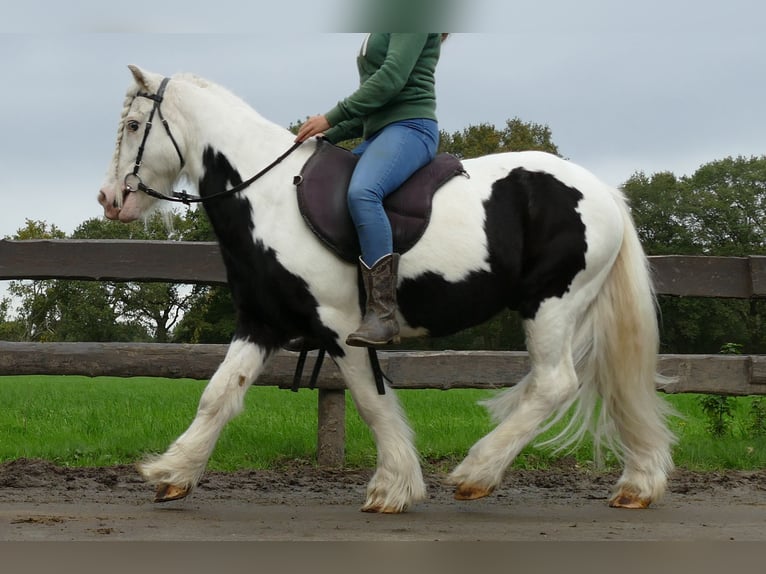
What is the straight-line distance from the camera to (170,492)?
5.16 m

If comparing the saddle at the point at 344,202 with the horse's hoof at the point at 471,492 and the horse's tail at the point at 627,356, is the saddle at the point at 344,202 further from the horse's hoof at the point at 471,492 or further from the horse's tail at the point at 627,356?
the horse's hoof at the point at 471,492

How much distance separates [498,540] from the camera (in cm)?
427

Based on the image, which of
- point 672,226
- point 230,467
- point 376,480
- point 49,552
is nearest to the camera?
point 49,552

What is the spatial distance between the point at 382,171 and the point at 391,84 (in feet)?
1.59

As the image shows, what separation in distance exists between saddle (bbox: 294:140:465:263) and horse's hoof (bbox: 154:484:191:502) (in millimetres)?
1498

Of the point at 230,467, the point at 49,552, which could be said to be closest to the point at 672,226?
the point at 230,467

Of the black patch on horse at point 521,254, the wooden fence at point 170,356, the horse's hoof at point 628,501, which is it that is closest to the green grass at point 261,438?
the wooden fence at point 170,356

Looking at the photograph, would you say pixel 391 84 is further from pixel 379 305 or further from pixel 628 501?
pixel 628 501

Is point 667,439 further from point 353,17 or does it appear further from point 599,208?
point 353,17

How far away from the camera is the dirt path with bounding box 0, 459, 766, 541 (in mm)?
4438

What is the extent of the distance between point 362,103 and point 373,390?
60.5 inches

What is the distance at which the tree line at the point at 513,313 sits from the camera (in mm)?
29422

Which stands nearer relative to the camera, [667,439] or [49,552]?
[49,552]

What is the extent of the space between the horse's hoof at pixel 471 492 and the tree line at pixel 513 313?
17375 millimetres
